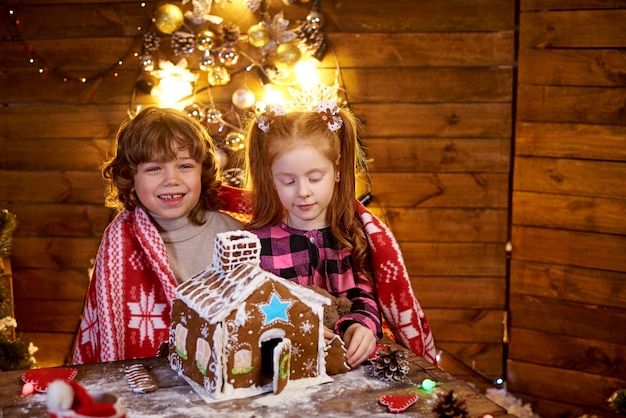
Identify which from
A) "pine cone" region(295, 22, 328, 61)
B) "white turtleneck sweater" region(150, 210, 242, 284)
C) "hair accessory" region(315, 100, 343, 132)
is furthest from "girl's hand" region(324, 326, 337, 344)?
"pine cone" region(295, 22, 328, 61)

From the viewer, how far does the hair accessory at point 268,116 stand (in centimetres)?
211

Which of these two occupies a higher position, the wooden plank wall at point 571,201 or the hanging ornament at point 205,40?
the hanging ornament at point 205,40

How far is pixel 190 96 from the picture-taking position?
127 inches

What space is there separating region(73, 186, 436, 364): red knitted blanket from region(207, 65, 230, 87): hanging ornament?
94cm

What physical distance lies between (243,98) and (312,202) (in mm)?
1199

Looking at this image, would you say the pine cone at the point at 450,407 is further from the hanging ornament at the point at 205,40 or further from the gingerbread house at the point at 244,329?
the hanging ornament at the point at 205,40

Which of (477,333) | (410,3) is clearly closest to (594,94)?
(410,3)

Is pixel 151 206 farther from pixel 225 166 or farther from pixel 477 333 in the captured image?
pixel 477 333

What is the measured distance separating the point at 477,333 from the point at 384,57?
1.24 meters

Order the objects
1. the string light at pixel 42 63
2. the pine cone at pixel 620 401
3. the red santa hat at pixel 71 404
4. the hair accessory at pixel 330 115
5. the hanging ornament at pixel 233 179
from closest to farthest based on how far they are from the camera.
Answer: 1. the red santa hat at pixel 71 404
2. the pine cone at pixel 620 401
3. the hair accessory at pixel 330 115
4. the hanging ornament at pixel 233 179
5. the string light at pixel 42 63

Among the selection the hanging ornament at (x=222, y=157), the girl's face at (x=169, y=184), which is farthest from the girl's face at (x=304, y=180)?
the hanging ornament at (x=222, y=157)

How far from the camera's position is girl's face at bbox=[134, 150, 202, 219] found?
2.29m

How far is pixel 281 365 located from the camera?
1581 millimetres

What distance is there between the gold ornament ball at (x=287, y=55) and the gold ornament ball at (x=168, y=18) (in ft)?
1.37
